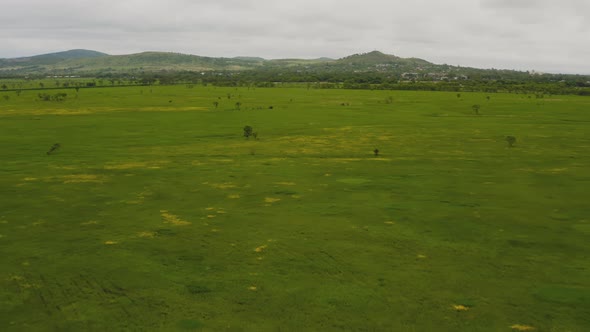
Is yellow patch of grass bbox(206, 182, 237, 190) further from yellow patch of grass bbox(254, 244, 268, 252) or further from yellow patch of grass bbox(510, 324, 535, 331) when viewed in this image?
yellow patch of grass bbox(510, 324, 535, 331)


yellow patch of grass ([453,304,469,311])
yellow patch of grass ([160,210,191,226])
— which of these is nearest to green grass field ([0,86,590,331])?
yellow patch of grass ([453,304,469,311])

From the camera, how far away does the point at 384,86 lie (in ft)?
650

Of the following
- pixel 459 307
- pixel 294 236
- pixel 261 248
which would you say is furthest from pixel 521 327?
pixel 294 236

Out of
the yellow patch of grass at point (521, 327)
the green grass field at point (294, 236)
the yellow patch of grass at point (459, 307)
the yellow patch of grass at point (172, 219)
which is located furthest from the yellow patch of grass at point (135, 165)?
the yellow patch of grass at point (521, 327)

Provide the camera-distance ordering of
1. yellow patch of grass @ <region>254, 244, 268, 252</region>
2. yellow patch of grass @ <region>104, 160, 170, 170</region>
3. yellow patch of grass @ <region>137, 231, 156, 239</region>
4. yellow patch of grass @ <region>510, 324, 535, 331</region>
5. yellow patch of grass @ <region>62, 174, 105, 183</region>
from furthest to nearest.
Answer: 1. yellow patch of grass @ <region>104, 160, 170, 170</region>
2. yellow patch of grass @ <region>62, 174, 105, 183</region>
3. yellow patch of grass @ <region>137, 231, 156, 239</region>
4. yellow patch of grass @ <region>254, 244, 268, 252</region>
5. yellow patch of grass @ <region>510, 324, 535, 331</region>

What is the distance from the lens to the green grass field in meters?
19.8

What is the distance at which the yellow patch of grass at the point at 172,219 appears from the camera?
31203 millimetres

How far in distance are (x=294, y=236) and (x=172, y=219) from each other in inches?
347

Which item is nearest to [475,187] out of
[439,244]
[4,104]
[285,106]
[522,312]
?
[439,244]

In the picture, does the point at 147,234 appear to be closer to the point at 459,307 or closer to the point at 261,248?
the point at 261,248

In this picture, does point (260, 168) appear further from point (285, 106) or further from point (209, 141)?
point (285, 106)

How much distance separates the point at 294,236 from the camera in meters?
28.8

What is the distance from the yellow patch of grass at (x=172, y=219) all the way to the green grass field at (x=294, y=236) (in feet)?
0.64

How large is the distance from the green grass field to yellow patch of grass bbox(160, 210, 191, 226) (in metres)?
0.19
